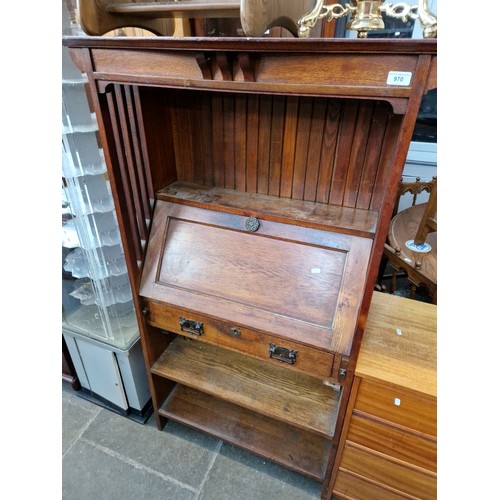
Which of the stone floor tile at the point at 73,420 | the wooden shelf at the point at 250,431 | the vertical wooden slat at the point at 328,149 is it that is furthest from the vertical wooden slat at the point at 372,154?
the stone floor tile at the point at 73,420

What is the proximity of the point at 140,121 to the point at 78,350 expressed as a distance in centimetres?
118

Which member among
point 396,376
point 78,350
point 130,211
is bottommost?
point 78,350

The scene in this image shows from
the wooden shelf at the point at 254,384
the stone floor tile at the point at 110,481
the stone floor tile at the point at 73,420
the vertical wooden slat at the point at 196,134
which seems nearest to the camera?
the vertical wooden slat at the point at 196,134

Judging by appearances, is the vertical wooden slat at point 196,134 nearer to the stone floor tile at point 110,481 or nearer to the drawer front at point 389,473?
the drawer front at point 389,473

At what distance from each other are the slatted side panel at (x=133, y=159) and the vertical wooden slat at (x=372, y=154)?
75cm

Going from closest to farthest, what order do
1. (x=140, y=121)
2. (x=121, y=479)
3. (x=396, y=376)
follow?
1. (x=396, y=376)
2. (x=140, y=121)
3. (x=121, y=479)

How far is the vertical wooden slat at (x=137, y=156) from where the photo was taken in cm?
115

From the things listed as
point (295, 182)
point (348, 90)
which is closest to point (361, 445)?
point (295, 182)

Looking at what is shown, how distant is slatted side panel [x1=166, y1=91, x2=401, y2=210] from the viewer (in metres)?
1.05

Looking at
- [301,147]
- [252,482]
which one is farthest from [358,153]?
[252,482]

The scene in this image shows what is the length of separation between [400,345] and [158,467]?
1.22 meters
